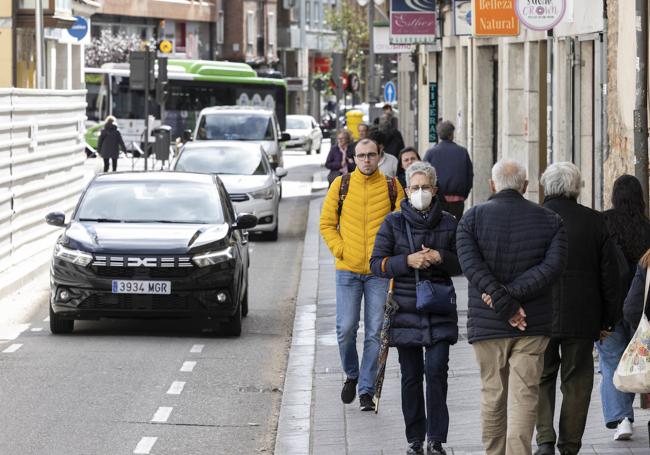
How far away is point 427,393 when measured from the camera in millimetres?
9336

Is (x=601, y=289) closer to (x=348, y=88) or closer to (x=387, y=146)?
(x=387, y=146)

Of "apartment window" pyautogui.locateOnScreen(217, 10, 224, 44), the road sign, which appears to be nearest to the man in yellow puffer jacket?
the road sign

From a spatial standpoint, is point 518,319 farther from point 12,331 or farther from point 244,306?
point 244,306

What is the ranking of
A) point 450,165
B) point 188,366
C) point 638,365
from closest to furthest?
point 638,365, point 188,366, point 450,165

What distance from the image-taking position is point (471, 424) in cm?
1006

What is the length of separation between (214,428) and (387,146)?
1494cm

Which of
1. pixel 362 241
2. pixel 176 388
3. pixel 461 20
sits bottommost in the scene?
pixel 176 388

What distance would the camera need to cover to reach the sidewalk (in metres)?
9.47

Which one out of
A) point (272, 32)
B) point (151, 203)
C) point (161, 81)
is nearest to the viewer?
point (151, 203)

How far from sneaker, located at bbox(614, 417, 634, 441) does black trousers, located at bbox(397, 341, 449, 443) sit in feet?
3.23

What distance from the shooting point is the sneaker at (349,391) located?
1103 centimetres

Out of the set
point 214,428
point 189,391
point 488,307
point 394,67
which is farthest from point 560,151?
point 394,67

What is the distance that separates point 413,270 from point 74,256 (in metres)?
5.87

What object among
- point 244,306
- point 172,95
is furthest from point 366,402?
point 172,95
